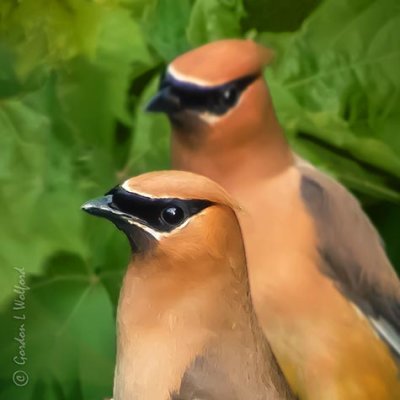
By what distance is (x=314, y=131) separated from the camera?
4.01ft

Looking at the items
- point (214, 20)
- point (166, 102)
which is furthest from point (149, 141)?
point (214, 20)

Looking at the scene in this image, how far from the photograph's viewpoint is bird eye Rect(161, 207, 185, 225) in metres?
0.98

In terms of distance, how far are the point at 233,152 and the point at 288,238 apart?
0.14 m

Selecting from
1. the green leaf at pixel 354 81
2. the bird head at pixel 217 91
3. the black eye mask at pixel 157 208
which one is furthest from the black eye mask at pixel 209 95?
the black eye mask at pixel 157 208

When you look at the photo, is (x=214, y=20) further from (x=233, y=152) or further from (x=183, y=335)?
(x=183, y=335)

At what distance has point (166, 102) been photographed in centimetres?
117

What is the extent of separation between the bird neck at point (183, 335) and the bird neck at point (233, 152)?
195mm

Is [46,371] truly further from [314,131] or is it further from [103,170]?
[314,131]

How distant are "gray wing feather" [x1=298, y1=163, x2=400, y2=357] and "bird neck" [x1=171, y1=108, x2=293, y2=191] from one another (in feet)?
0.16

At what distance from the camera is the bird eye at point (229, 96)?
115 centimetres

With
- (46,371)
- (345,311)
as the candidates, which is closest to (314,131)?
(345,311)

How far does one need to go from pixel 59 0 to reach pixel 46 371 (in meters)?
0.52

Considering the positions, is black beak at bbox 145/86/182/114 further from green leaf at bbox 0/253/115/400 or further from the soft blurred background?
green leaf at bbox 0/253/115/400

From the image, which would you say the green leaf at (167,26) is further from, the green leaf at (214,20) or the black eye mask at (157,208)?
the black eye mask at (157,208)
